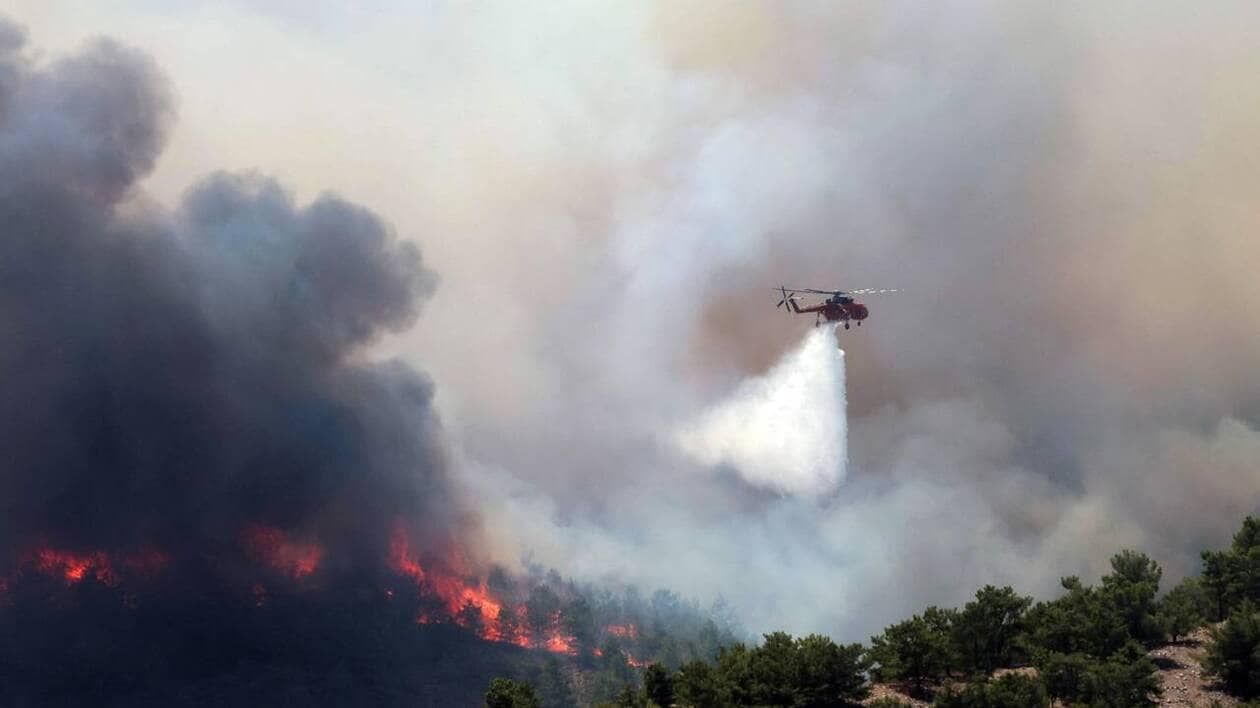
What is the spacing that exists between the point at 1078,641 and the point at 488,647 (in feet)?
358

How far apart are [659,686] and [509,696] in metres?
12.8

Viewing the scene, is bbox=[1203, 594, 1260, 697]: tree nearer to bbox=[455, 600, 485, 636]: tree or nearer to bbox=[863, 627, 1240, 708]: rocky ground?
bbox=[863, 627, 1240, 708]: rocky ground

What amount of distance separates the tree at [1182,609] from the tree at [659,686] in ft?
142

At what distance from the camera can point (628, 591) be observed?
190 m

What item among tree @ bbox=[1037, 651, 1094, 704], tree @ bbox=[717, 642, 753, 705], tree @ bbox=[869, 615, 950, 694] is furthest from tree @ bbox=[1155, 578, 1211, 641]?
tree @ bbox=[717, 642, 753, 705]

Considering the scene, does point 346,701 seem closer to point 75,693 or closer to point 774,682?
point 75,693

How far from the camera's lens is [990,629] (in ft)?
301

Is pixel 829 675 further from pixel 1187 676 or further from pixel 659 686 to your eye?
pixel 1187 676

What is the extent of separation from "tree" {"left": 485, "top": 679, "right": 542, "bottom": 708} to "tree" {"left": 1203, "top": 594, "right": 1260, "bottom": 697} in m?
54.6

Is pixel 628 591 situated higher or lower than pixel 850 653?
higher

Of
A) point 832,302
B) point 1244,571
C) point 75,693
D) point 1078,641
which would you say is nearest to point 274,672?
point 75,693

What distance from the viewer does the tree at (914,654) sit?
84.3 metres

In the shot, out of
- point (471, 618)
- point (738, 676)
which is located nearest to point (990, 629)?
point (738, 676)

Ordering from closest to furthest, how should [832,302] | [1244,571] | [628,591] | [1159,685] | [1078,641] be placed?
[1159,685], [1078,641], [1244,571], [832,302], [628,591]
